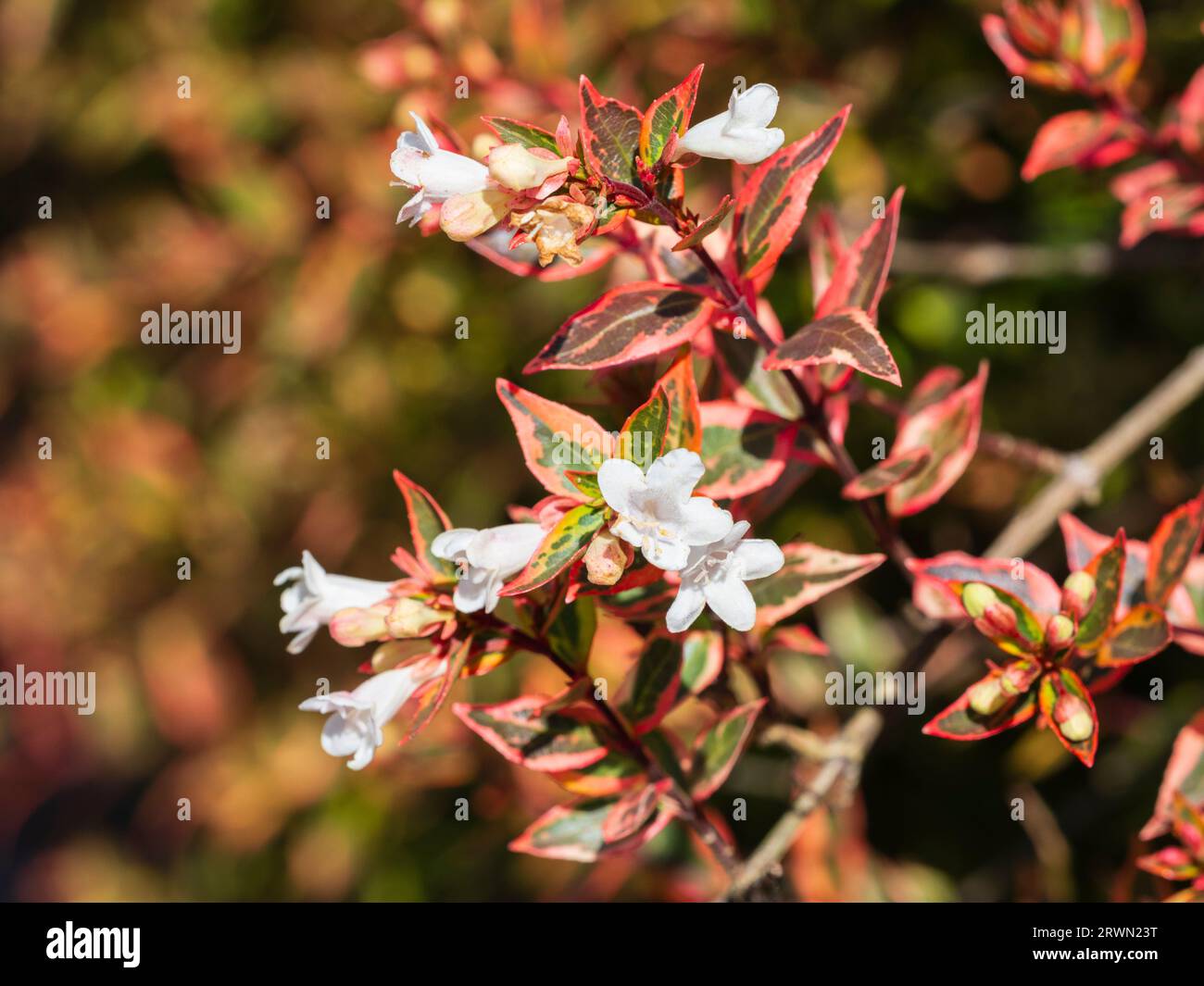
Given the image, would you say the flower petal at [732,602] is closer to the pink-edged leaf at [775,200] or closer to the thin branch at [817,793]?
the pink-edged leaf at [775,200]

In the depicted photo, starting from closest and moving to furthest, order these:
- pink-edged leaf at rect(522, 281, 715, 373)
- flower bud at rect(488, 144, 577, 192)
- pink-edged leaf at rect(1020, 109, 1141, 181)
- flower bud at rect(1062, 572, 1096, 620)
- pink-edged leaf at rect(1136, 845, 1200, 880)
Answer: flower bud at rect(488, 144, 577, 192) → pink-edged leaf at rect(522, 281, 715, 373) → flower bud at rect(1062, 572, 1096, 620) → pink-edged leaf at rect(1136, 845, 1200, 880) → pink-edged leaf at rect(1020, 109, 1141, 181)

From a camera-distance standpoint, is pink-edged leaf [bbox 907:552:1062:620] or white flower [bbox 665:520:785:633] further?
pink-edged leaf [bbox 907:552:1062:620]

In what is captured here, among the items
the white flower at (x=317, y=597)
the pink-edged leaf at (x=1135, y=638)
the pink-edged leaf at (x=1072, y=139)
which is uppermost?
the pink-edged leaf at (x=1072, y=139)

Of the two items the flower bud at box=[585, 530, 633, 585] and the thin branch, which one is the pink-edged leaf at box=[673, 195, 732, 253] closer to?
the flower bud at box=[585, 530, 633, 585]

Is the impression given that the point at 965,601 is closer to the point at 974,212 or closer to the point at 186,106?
the point at 974,212

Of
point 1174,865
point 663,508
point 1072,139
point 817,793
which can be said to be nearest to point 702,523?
point 663,508

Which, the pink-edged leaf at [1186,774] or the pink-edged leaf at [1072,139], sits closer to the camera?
the pink-edged leaf at [1186,774]

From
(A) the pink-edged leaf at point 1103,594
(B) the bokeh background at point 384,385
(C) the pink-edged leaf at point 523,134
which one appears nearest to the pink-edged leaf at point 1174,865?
(B) the bokeh background at point 384,385

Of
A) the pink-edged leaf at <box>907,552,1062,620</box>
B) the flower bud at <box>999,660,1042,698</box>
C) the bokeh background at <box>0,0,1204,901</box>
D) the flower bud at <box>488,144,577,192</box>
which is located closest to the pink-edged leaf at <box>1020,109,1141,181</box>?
the bokeh background at <box>0,0,1204,901</box>
